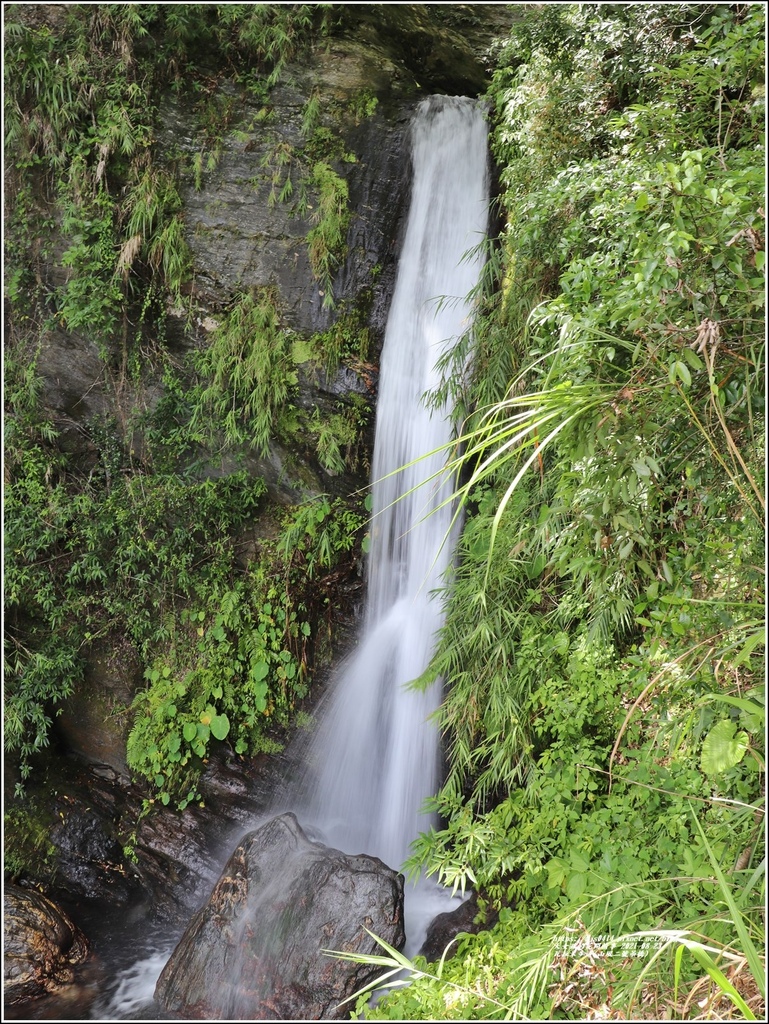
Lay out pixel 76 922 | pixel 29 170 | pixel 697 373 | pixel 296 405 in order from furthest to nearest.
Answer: pixel 296 405 < pixel 29 170 < pixel 76 922 < pixel 697 373

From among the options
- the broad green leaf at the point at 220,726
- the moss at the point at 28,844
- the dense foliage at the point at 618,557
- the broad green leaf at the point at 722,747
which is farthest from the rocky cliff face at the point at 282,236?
the broad green leaf at the point at 722,747

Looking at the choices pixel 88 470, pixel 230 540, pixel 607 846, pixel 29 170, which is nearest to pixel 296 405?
pixel 230 540

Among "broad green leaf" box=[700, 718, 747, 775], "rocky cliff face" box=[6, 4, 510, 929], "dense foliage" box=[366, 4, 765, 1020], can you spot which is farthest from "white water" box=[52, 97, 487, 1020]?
"broad green leaf" box=[700, 718, 747, 775]

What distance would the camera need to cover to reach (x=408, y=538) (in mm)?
4180

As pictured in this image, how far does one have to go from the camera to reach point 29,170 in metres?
4.18

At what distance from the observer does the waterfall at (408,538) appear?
3.77m

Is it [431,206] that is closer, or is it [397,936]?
[397,936]

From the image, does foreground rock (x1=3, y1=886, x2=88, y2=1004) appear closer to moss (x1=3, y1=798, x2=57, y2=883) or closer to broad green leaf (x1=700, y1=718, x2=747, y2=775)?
moss (x1=3, y1=798, x2=57, y2=883)

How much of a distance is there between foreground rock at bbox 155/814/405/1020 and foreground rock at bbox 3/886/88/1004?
59 cm

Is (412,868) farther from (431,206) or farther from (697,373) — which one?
(431,206)

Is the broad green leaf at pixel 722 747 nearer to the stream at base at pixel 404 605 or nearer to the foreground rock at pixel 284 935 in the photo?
the foreground rock at pixel 284 935

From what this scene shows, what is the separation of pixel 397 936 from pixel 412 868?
0.27 meters

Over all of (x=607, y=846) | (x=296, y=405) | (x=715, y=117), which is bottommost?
(x=607, y=846)

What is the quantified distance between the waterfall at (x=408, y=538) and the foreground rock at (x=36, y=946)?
1318 mm
